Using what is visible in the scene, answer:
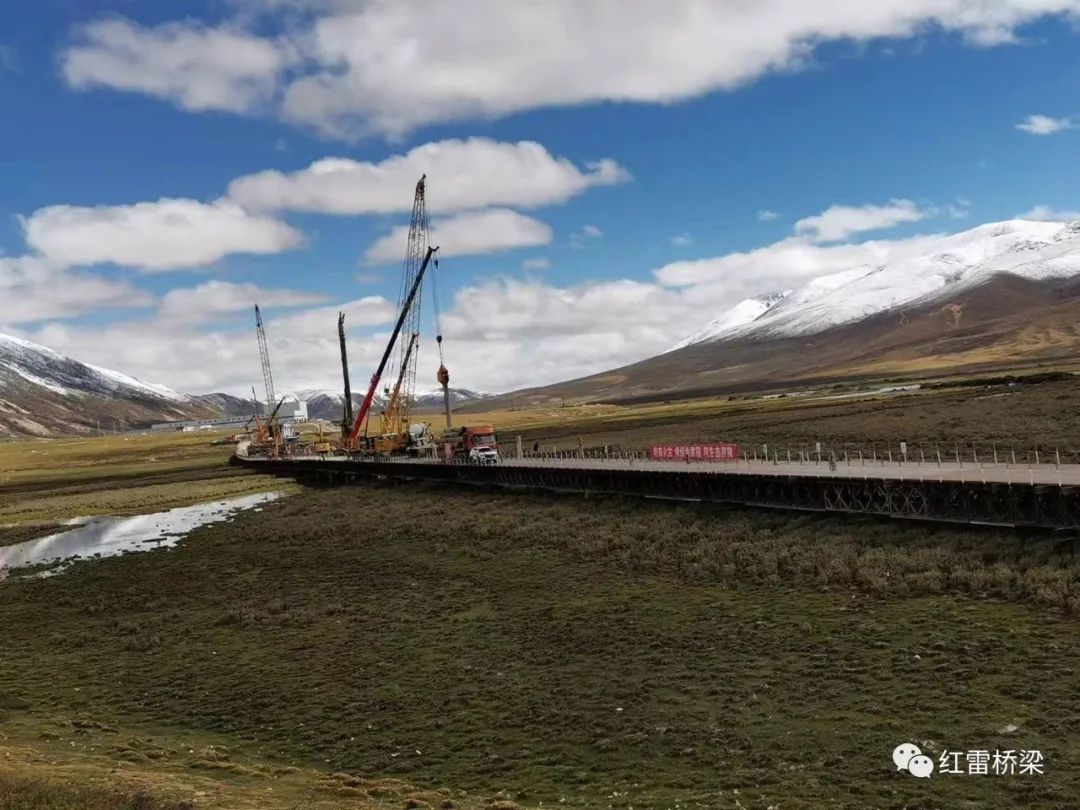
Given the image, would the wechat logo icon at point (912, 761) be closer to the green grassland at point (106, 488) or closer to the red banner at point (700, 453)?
the red banner at point (700, 453)

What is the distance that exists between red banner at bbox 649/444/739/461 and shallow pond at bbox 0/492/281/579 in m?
42.8

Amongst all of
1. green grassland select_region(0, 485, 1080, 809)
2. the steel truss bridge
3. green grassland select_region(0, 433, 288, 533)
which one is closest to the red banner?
the steel truss bridge

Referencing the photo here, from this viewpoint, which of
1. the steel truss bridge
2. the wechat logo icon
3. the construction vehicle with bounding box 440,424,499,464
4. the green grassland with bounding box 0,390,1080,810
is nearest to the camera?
the wechat logo icon

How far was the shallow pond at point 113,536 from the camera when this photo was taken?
63.4m

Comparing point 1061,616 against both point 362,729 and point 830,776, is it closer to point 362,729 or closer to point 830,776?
point 830,776

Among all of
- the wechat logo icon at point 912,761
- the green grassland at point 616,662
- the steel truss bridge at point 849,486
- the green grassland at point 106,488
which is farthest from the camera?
the green grassland at point 106,488

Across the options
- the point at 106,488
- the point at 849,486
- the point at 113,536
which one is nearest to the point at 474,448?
the point at 113,536

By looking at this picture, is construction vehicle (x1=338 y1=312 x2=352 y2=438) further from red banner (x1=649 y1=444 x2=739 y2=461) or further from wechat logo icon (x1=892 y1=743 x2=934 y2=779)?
wechat logo icon (x1=892 y1=743 x2=934 y2=779)

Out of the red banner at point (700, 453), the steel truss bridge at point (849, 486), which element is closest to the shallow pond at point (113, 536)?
the steel truss bridge at point (849, 486)

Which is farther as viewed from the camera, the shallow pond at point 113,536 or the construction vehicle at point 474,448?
the construction vehicle at point 474,448

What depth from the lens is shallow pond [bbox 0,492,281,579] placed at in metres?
63.4

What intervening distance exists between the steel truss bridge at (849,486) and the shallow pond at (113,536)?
102 ft

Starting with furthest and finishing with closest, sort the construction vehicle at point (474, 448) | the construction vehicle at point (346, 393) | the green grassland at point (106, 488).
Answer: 1. the construction vehicle at point (346, 393)
2. the construction vehicle at point (474, 448)
3. the green grassland at point (106, 488)

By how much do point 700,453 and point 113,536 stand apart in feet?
169
